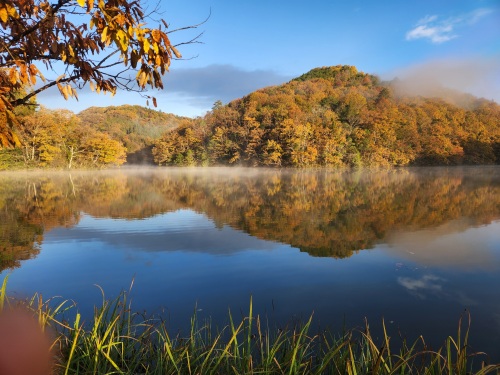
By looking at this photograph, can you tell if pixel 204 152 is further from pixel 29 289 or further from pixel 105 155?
pixel 29 289

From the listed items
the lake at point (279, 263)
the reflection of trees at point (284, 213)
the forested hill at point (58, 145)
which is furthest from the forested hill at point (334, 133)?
the lake at point (279, 263)

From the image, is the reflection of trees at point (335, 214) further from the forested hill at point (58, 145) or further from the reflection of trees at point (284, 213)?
the forested hill at point (58, 145)

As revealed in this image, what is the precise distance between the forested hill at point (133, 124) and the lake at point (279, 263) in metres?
56.7

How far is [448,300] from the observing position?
439 cm

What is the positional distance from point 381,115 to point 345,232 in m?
46.5

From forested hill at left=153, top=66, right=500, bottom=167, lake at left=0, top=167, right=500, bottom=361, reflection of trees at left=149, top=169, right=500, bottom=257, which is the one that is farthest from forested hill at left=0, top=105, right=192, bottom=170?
lake at left=0, top=167, right=500, bottom=361

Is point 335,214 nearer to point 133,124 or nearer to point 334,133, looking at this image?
point 334,133

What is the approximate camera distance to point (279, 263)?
19.6 ft

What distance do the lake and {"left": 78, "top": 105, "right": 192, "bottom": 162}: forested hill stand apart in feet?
186

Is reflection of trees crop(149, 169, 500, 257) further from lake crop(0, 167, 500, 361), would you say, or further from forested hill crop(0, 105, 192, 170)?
forested hill crop(0, 105, 192, 170)

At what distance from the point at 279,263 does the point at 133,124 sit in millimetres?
89103

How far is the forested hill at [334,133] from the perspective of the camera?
46188mm

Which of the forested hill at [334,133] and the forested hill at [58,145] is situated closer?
the forested hill at [58,145]

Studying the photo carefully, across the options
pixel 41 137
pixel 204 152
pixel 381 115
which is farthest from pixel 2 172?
pixel 381 115
